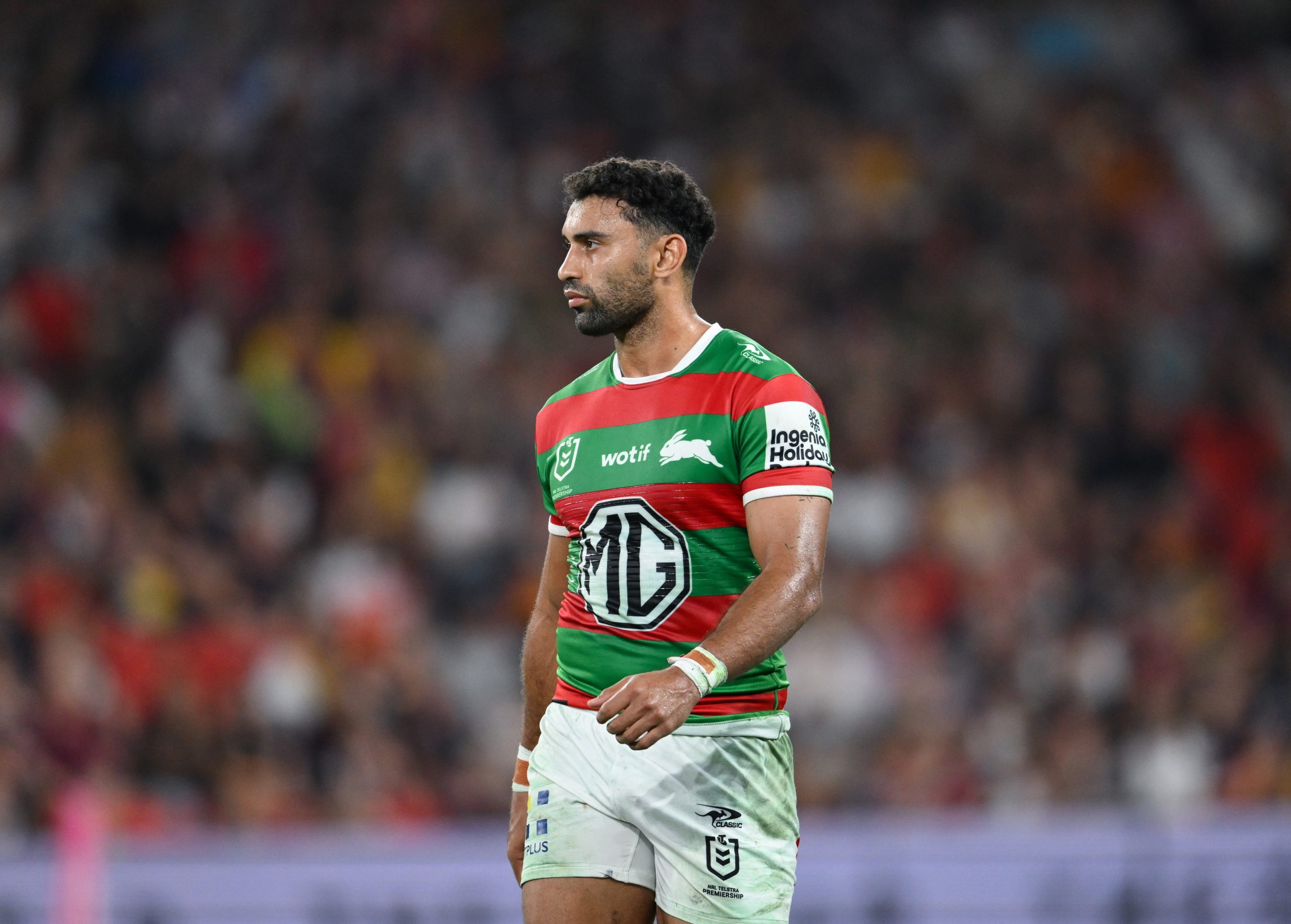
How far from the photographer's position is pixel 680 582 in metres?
4.11

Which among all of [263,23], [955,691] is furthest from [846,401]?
[263,23]

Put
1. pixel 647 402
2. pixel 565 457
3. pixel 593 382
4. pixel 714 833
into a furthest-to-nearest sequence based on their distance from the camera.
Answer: pixel 593 382 → pixel 565 457 → pixel 647 402 → pixel 714 833

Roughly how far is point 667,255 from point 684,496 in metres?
0.65

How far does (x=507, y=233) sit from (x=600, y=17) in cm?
249

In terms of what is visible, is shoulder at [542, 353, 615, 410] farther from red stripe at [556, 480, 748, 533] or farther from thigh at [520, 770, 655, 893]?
thigh at [520, 770, 655, 893]

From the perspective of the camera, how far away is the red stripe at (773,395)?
4047 mm

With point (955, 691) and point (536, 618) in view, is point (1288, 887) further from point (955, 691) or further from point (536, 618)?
point (536, 618)

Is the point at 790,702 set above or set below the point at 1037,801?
above

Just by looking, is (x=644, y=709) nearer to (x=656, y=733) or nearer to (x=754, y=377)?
(x=656, y=733)

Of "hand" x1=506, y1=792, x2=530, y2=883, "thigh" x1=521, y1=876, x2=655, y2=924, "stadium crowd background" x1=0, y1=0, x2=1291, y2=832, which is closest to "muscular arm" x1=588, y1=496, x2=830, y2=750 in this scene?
"thigh" x1=521, y1=876, x2=655, y2=924

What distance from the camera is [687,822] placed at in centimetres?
402

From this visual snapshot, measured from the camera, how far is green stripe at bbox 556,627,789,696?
162 inches

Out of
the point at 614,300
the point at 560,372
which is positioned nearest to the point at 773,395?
the point at 614,300

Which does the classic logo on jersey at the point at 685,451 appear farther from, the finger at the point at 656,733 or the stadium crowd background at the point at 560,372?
the stadium crowd background at the point at 560,372
